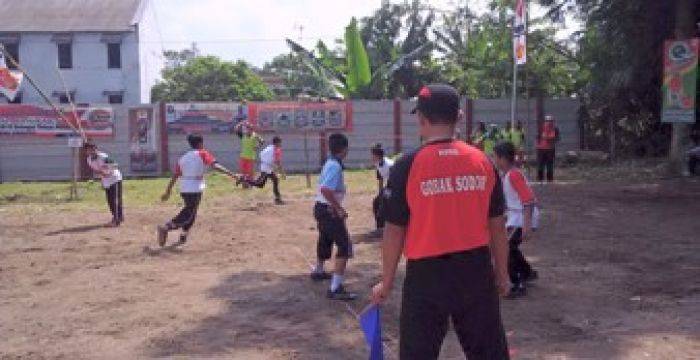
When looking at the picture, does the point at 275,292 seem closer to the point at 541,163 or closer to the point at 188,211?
the point at 188,211

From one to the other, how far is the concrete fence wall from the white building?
58.7ft

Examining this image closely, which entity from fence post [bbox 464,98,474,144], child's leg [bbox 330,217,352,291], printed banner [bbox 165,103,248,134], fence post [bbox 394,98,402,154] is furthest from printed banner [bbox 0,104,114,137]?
child's leg [bbox 330,217,352,291]

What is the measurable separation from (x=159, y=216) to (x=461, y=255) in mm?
11321

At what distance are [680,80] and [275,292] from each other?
12489mm

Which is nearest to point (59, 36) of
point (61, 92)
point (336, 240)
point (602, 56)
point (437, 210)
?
point (61, 92)

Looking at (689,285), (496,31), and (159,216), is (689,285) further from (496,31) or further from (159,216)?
(496,31)

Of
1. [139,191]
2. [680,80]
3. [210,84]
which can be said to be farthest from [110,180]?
[210,84]

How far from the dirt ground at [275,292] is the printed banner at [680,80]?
4323mm

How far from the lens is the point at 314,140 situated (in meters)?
25.8

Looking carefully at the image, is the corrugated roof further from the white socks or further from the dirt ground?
the white socks

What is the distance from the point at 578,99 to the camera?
2702 centimetres

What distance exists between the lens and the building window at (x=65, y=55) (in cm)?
4259

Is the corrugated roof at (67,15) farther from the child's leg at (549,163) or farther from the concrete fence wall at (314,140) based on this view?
the child's leg at (549,163)

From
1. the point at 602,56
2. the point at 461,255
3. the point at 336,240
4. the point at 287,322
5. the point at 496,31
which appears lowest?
the point at 287,322
